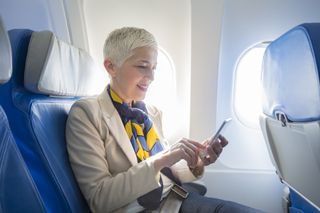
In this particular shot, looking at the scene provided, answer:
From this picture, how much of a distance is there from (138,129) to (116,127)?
0.15 meters

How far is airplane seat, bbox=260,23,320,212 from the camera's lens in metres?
0.84

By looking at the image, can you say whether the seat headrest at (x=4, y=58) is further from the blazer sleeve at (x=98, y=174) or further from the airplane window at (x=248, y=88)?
the airplane window at (x=248, y=88)

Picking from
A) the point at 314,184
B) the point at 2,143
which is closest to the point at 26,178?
the point at 2,143

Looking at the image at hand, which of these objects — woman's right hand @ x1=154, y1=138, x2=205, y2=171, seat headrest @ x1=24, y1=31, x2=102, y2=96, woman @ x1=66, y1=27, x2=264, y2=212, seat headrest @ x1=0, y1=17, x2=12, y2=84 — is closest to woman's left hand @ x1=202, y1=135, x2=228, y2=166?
woman @ x1=66, y1=27, x2=264, y2=212

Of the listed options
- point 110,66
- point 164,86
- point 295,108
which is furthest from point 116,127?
point 164,86

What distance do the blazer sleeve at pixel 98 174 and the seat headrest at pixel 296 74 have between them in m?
0.63

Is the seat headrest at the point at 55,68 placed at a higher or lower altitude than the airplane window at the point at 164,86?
higher

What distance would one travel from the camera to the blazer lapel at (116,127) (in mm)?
1130

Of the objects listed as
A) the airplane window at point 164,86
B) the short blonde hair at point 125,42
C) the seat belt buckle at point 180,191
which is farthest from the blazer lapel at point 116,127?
the airplane window at point 164,86

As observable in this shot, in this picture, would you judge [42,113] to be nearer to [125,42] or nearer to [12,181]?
[12,181]

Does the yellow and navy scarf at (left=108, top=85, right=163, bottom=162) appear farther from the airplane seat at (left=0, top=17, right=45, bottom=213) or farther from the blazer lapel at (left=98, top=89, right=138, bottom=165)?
the airplane seat at (left=0, top=17, right=45, bottom=213)

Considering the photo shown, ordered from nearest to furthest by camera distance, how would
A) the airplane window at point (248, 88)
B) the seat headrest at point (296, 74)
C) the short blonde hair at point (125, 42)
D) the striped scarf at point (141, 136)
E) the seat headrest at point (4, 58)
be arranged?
the seat headrest at point (4, 58), the seat headrest at point (296, 74), the striped scarf at point (141, 136), the short blonde hair at point (125, 42), the airplane window at point (248, 88)

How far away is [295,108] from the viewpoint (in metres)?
0.97

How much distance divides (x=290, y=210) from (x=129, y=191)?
104cm
